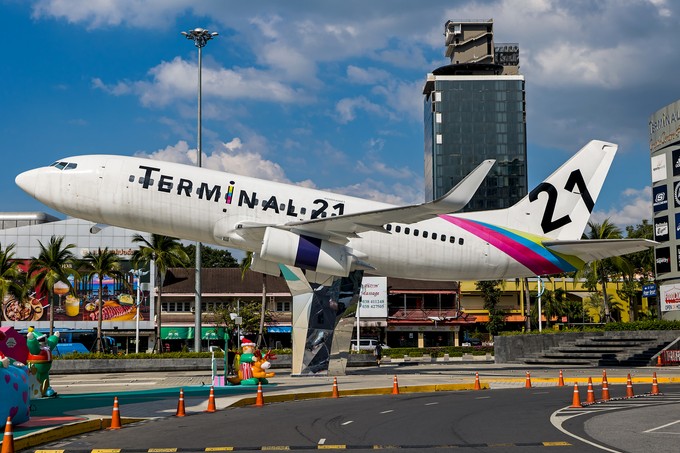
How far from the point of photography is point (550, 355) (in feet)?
178

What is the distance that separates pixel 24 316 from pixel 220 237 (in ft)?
206

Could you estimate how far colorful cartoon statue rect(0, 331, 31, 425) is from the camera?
17.4 meters

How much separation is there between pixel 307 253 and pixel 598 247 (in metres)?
13.7

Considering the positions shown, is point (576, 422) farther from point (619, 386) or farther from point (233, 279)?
point (233, 279)

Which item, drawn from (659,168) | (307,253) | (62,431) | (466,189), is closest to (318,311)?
(307,253)

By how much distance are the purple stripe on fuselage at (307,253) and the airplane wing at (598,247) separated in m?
12.0

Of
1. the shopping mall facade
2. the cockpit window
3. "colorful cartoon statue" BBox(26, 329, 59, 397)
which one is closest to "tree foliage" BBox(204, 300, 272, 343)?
the shopping mall facade

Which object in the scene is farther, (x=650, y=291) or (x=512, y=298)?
(x=512, y=298)

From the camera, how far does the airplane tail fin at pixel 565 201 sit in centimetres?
3797

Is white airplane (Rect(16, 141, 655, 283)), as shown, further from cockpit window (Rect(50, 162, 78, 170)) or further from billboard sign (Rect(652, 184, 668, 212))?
billboard sign (Rect(652, 184, 668, 212))

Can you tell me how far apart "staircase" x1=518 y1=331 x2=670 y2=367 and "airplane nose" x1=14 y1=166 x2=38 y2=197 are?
118ft

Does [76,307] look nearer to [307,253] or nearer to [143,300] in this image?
[143,300]

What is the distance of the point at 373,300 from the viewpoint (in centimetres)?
8012

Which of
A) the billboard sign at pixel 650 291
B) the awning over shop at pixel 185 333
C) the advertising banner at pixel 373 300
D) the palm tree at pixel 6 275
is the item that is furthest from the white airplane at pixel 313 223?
the awning over shop at pixel 185 333
